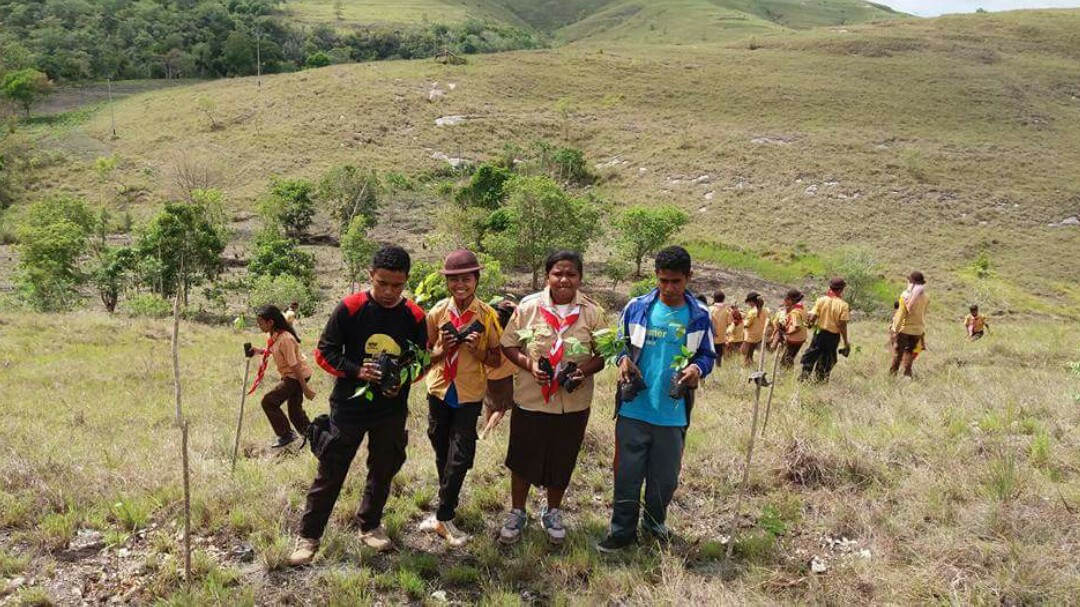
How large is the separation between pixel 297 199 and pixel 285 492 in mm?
33890

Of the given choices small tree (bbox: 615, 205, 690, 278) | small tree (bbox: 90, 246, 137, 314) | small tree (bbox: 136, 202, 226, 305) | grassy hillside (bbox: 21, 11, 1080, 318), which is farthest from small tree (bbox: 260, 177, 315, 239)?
small tree (bbox: 615, 205, 690, 278)

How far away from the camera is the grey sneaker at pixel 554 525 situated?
3988 mm

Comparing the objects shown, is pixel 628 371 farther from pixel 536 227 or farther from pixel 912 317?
pixel 536 227

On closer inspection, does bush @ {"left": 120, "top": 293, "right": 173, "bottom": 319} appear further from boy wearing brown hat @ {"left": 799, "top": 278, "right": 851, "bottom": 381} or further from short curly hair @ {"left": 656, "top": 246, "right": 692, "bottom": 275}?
short curly hair @ {"left": 656, "top": 246, "right": 692, "bottom": 275}

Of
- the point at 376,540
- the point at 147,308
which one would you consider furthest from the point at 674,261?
the point at 147,308

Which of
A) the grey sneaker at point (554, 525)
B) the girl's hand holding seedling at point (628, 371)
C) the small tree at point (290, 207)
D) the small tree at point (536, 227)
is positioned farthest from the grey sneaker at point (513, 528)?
the small tree at point (290, 207)

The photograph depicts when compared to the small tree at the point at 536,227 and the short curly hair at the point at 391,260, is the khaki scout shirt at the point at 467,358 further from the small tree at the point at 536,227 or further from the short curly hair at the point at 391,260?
the small tree at the point at 536,227

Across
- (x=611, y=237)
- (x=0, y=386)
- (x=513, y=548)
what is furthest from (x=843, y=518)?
(x=611, y=237)

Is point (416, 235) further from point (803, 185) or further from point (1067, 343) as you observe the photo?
point (1067, 343)

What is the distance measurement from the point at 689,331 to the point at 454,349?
1.42m

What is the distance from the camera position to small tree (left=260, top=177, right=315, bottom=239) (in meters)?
33.9

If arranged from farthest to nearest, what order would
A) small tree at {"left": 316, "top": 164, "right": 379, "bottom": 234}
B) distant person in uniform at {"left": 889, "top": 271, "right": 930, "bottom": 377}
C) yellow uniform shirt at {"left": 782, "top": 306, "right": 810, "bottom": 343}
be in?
1. small tree at {"left": 316, "top": 164, "right": 379, "bottom": 234}
2. yellow uniform shirt at {"left": 782, "top": 306, "right": 810, "bottom": 343}
3. distant person in uniform at {"left": 889, "top": 271, "right": 930, "bottom": 377}

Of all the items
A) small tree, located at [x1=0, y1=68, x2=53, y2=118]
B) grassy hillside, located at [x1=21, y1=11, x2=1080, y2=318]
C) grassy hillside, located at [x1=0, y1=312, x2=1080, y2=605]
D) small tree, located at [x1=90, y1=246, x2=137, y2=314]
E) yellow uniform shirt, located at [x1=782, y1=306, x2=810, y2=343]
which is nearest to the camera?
grassy hillside, located at [x1=0, y1=312, x2=1080, y2=605]

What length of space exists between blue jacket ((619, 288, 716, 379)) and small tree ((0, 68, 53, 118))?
7561 cm
